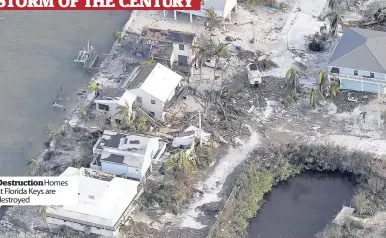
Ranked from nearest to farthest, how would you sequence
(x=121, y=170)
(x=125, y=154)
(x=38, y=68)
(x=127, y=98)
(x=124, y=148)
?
(x=121, y=170)
(x=125, y=154)
(x=124, y=148)
(x=127, y=98)
(x=38, y=68)

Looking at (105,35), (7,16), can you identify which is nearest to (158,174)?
(105,35)

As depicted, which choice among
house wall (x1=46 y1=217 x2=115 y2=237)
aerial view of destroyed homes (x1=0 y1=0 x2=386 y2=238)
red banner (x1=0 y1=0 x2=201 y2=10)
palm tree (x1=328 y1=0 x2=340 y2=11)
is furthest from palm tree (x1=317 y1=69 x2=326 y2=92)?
house wall (x1=46 y1=217 x2=115 y2=237)

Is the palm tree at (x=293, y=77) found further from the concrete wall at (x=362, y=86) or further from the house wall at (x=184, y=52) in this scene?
the house wall at (x=184, y=52)

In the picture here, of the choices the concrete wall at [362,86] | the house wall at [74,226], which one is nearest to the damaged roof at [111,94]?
the house wall at [74,226]

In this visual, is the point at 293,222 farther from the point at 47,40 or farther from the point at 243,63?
the point at 47,40

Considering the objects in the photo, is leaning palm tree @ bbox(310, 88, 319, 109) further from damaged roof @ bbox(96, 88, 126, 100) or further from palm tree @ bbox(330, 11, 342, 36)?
damaged roof @ bbox(96, 88, 126, 100)

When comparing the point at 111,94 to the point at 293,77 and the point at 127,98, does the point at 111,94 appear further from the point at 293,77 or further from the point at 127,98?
the point at 293,77

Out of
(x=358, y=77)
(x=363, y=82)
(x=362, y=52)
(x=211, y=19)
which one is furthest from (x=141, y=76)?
(x=362, y=52)
